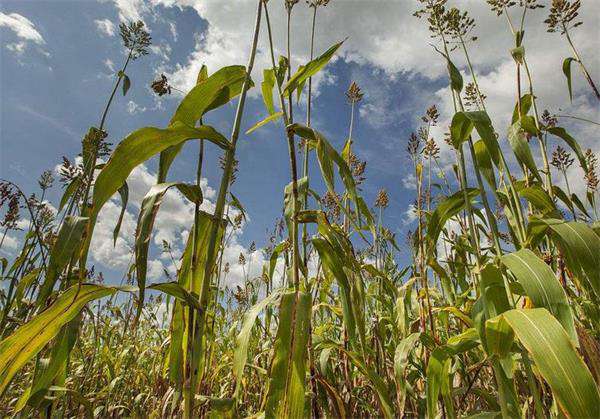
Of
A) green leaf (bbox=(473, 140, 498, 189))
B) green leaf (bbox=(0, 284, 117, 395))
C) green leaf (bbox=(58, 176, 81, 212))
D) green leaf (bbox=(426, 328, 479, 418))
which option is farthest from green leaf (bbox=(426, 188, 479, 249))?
green leaf (bbox=(58, 176, 81, 212))

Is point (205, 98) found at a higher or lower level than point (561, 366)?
higher

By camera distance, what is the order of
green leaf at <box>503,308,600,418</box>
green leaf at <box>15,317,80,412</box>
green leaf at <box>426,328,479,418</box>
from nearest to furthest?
1. green leaf at <box>503,308,600,418</box>
2. green leaf at <box>15,317,80,412</box>
3. green leaf at <box>426,328,479,418</box>

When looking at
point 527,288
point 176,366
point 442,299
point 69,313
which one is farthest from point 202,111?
point 442,299

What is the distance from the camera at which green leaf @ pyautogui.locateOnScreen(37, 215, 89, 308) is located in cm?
91

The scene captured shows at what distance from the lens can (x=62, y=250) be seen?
0.97 m

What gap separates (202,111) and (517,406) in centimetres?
144

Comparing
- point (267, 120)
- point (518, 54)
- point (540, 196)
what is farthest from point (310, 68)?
point (518, 54)

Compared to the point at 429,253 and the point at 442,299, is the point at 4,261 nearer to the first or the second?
the point at 429,253

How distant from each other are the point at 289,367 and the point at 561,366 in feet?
2.04

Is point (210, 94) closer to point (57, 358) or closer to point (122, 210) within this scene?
point (122, 210)

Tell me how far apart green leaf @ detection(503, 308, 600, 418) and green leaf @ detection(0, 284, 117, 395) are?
3.26 feet

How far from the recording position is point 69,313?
0.82 meters

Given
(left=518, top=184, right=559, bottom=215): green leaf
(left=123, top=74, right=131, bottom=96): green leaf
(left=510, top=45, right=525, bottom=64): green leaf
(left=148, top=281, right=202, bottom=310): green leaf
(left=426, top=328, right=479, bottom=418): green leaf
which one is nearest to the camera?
(left=148, top=281, right=202, bottom=310): green leaf

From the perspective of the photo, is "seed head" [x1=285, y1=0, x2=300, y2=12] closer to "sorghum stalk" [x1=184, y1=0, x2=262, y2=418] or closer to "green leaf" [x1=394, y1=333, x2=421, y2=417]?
"sorghum stalk" [x1=184, y1=0, x2=262, y2=418]
